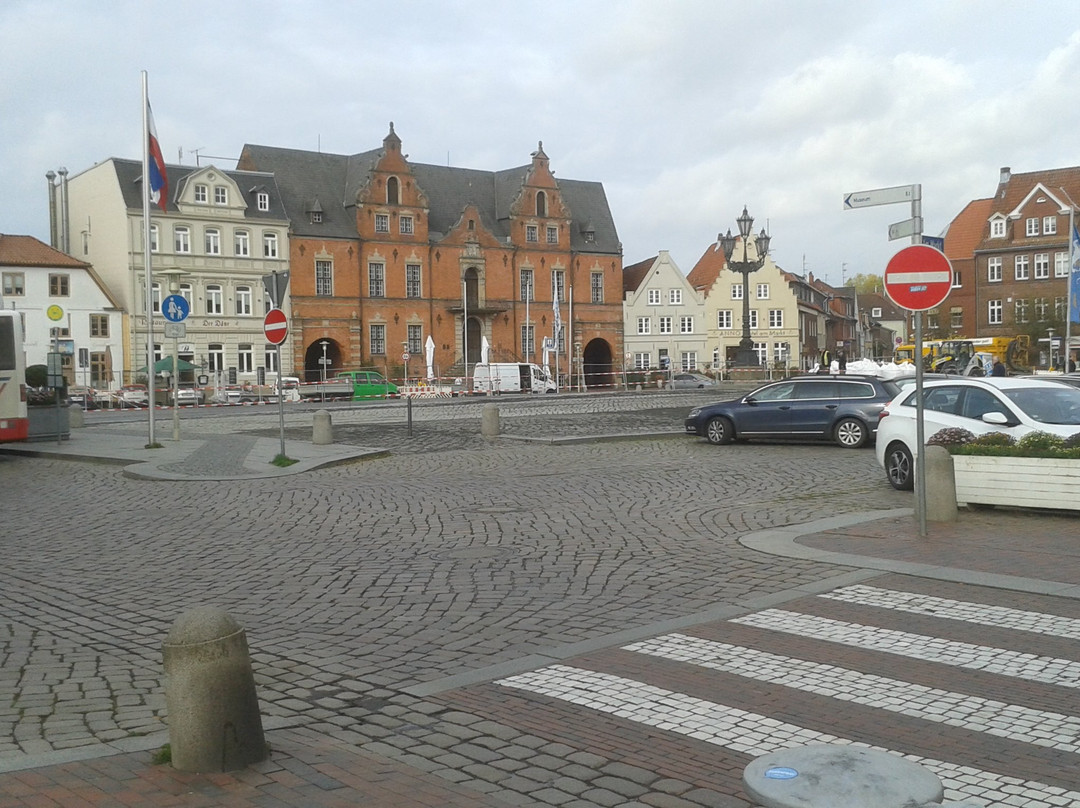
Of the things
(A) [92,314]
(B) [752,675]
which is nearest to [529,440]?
(B) [752,675]

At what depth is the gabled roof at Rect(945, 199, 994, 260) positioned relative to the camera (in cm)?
8881

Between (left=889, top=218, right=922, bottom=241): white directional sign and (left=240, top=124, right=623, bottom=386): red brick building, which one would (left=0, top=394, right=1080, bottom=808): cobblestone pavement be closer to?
(left=889, top=218, right=922, bottom=241): white directional sign

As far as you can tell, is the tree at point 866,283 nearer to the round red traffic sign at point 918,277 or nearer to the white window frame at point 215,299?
the white window frame at point 215,299

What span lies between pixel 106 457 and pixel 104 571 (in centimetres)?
1266

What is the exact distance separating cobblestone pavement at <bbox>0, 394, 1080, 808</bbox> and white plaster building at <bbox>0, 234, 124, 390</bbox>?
53.3 metres

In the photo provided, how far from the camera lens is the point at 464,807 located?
443cm

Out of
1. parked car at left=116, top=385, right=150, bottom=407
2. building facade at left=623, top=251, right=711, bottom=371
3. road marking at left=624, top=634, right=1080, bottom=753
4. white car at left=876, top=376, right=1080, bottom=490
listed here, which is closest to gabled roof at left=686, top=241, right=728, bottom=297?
building facade at left=623, top=251, right=711, bottom=371

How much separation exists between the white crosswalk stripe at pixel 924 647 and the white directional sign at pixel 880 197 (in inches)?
208

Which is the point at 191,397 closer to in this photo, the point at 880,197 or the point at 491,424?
the point at 491,424

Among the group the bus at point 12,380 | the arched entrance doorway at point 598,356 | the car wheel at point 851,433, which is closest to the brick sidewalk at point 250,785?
the car wheel at point 851,433

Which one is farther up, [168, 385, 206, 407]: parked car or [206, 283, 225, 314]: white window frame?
[206, 283, 225, 314]: white window frame

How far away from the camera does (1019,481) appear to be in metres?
12.1

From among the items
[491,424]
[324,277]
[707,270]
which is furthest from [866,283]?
[491,424]

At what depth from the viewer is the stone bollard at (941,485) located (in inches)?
454
